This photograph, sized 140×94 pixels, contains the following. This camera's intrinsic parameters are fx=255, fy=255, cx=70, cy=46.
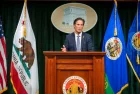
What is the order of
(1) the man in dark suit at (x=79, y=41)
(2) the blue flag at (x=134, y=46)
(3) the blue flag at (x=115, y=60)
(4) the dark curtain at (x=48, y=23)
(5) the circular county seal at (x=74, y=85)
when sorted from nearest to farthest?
(5) the circular county seal at (x=74, y=85)
(1) the man in dark suit at (x=79, y=41)
(3) the blue flag at (x=115, y=60)
(2) the blue flag at (x=134, y=46)
(4) the dark curtain at (x=48, y=23)

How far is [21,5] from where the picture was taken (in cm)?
468

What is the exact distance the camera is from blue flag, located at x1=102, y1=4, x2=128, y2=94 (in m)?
4.29

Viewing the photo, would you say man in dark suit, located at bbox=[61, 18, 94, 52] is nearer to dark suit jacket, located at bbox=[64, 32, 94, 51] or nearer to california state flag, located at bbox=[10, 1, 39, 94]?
dark suit jacket, located at bbox=[64, 32, 94, 51]

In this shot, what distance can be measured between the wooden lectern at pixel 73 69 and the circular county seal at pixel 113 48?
1796mm

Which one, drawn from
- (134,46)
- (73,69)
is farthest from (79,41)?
(134,46)

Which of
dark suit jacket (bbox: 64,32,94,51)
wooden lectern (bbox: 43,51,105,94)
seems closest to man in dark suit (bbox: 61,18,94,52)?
dark suit jacket (bbox: 64,32,94,51)

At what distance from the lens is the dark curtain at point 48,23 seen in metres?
4.67

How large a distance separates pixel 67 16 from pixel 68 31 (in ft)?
0.88

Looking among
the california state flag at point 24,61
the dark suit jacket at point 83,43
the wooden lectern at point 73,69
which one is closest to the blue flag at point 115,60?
the dark suit jacket at point 83,43

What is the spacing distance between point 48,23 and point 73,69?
2.27m

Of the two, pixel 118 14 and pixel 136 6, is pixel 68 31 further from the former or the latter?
pixel 136 6

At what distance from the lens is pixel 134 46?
4.44m

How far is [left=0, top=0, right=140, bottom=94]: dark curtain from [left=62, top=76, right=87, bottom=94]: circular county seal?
85.0 inches

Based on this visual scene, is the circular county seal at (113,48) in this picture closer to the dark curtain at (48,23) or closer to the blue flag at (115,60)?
the blue flag at (115,60)
